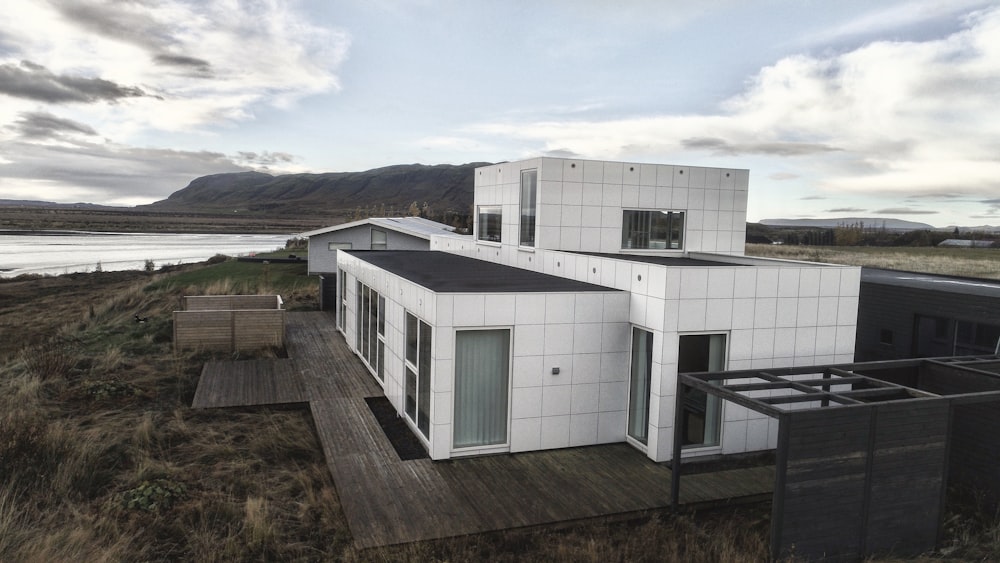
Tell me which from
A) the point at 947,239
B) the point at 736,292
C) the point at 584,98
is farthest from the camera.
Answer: the point at 947,239

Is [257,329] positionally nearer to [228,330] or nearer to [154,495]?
[228,330]

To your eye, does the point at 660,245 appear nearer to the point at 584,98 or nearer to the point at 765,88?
the point at 765,88

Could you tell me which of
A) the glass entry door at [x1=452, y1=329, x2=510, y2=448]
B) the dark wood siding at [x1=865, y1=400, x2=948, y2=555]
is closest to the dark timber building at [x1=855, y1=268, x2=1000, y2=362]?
the dark wood siding at [x1=865, y1=400, x2=948, y2=555]

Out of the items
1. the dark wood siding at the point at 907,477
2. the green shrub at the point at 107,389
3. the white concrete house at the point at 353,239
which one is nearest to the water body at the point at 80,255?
the white concrete house at the point at 353,239

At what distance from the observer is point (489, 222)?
14.3 metres

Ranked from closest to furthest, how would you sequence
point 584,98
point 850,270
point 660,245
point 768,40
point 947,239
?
point 850,270 < point 660,245 < point 768,40 < point 584,98 < point 947,239

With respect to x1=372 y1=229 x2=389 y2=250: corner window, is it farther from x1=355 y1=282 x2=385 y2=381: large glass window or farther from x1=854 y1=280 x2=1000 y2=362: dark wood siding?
x1=854 y1=280 x2=1000 y2=362: dark wood siding

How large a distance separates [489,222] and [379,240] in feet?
41.7

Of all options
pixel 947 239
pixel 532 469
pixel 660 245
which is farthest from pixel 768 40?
pixel 947 239

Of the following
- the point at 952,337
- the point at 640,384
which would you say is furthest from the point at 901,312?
the point at 640,384

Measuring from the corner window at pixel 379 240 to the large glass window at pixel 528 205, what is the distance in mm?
14329

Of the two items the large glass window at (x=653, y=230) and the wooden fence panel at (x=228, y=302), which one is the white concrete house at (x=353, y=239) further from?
the large glass window at (x=653, y=230)

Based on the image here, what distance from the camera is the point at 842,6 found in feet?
41.7

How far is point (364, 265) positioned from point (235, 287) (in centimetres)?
1228
